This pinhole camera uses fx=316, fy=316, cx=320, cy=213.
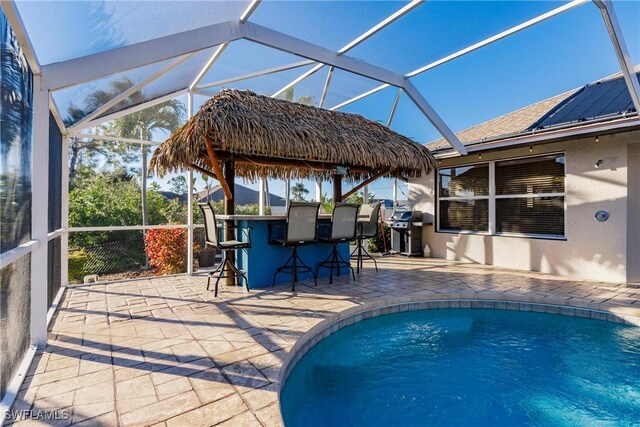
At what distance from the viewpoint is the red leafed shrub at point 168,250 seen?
898 cm

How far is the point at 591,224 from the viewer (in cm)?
642

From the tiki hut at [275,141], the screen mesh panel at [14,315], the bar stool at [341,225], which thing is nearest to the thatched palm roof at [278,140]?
the tiki hut at [275,141]

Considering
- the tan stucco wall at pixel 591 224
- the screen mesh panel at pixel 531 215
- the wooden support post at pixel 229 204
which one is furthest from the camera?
the screen mesh panel at pixel 531 215

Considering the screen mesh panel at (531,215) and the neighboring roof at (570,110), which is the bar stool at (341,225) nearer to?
the neighboring roof at (570,110)

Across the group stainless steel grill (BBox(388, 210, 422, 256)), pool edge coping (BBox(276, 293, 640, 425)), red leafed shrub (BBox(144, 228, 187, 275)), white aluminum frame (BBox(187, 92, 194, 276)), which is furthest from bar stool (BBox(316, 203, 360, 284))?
red leafed shrub (BBox(144, 228, 187, 275))

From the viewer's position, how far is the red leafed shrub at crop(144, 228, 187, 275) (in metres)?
8.98

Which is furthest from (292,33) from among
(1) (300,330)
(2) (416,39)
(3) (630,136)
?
(3) (630,136)

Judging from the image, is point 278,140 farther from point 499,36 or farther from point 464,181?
point 464,181

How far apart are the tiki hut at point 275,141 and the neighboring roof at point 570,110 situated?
92.1 inches

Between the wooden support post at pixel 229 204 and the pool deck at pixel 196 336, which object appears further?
the wooden support post at pixel 229 204

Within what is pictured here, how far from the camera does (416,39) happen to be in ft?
18.5

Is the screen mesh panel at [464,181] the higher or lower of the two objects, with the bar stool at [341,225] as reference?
higher

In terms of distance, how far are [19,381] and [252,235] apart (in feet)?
11.5

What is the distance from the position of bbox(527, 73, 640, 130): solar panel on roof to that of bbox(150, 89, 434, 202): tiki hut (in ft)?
9.61
